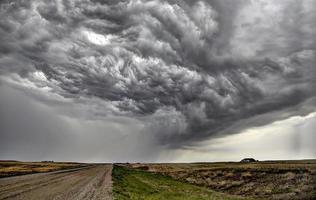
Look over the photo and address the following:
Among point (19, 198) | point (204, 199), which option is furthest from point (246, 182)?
point (19, 198)

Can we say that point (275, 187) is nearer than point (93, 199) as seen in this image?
No

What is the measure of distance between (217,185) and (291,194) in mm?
18367

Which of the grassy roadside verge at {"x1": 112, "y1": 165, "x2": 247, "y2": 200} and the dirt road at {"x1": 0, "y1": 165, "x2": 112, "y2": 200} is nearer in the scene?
the dirt road at {"x1": 0, "y1": 165, "x2": 112, "y2": 200}

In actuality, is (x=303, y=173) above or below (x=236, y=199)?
above

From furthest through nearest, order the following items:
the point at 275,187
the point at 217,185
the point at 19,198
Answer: the point at 217,185 → the point at 275,187 → the point at 19,198

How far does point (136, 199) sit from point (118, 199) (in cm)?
235

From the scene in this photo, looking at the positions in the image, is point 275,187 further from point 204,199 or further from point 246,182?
point 204,199

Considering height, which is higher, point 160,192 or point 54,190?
point 54,190

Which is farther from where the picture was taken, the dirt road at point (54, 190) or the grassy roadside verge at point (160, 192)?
the grassy roadside verge at point (160, 192)

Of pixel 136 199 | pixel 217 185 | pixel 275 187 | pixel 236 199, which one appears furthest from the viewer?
pixel 217 185

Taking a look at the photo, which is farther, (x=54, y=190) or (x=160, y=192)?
(x=160, y=192)

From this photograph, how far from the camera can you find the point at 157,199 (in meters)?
29.8

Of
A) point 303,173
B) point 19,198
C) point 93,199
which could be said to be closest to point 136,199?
point 93,199

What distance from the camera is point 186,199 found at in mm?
30094
